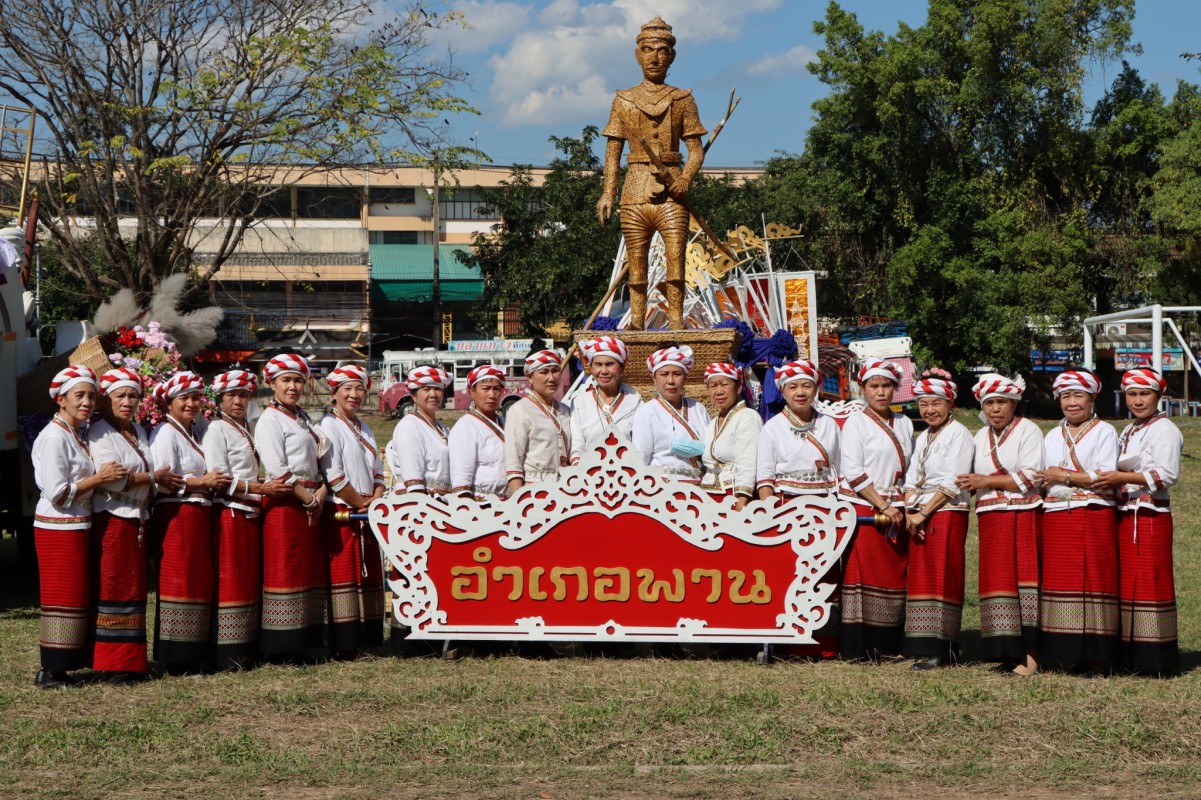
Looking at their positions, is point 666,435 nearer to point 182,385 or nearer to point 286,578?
point 286,578

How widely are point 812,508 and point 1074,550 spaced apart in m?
1.19

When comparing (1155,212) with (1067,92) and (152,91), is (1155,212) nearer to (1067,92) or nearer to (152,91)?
(1067,92)

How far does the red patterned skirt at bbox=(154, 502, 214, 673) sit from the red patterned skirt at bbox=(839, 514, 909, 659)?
3.04 metres

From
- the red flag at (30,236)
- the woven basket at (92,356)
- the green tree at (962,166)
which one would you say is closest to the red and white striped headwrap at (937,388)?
the woven basket at (92,356)

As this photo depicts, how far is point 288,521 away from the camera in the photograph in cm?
691

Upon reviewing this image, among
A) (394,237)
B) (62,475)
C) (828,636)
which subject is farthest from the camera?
(394,237)

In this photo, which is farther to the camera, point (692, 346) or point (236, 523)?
point (692, 346)

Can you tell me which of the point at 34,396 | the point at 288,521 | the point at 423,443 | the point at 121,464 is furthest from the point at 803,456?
the point at 34,396

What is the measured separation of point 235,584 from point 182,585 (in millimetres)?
244

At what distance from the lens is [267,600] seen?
6.89 metres

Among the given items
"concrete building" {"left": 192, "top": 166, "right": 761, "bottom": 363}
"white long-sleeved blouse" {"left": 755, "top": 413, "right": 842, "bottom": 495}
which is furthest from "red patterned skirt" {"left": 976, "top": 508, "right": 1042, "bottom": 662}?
"concrete building" {"left": 192, "top": 166, "right": 761, "bottom": 363}

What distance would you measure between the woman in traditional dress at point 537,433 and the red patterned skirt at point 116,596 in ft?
6.04

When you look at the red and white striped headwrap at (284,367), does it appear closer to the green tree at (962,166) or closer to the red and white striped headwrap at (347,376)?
the red and white striped headwrap at (347,376)

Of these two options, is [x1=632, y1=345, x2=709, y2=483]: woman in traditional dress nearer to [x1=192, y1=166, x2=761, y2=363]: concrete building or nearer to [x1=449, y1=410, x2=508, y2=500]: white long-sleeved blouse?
[x1=449, y1=410, x2=508, y2=500]: white long-sleeved blouse
